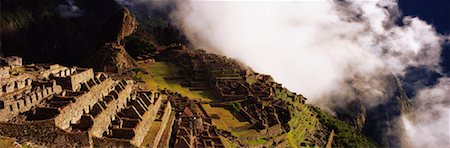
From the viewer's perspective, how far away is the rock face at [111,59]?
49.4 metres

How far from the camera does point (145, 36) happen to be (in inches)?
2694

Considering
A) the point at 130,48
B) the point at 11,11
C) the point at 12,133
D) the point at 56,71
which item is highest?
the point at 11,11

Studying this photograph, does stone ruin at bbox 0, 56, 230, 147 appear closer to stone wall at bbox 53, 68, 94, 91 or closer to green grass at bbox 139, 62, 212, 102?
stone wall at bbox 53, 68, 94, 91

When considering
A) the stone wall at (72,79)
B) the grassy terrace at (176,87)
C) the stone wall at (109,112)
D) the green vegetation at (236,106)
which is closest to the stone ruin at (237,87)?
the green vegetation at (236,106)

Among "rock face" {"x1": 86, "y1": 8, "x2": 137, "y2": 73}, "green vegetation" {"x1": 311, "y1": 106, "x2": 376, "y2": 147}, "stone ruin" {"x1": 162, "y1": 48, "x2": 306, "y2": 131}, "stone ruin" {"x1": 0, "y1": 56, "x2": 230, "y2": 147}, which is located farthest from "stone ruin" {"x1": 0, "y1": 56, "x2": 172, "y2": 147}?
"green vegetation" {"x1": 311, "y1": 106, "x2": 376, "y2": 147}

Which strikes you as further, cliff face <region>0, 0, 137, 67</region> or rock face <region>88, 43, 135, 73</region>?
cliff face <region>0, 0, 137, 67</region>

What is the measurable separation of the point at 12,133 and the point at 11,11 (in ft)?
202

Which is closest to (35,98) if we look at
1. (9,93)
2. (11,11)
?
(9,93)

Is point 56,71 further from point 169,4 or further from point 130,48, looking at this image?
point 169,4

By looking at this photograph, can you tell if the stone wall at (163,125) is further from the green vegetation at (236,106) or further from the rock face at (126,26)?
the rock face at (126,26)

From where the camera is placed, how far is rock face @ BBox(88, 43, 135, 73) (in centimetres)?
Result: 4941

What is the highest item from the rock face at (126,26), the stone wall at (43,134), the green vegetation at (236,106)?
the rock face at (126,26)

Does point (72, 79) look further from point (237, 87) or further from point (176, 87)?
point (237, 87)

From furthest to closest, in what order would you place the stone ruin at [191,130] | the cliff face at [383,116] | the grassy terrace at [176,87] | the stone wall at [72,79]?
the cliff face at [383,116] < the grassy terrace at [176,87] < the stone ruin at [191,130] < the stone wall at [72,79]
